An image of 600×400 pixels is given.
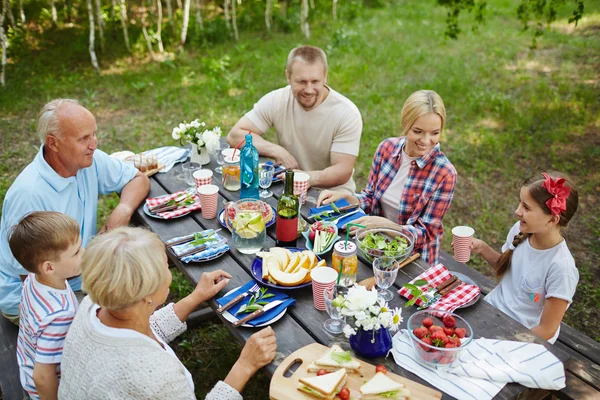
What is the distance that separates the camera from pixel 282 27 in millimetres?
9836

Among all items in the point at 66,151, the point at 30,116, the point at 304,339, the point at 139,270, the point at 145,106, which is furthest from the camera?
the point at 145,106

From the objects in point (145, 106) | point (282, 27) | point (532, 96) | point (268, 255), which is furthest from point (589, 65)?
point (268, 255)

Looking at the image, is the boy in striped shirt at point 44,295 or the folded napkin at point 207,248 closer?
the boy in striped shirt at point 44,295

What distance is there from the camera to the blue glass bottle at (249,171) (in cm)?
331

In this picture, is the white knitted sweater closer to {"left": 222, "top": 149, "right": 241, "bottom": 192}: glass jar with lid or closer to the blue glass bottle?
the blue glass bottle

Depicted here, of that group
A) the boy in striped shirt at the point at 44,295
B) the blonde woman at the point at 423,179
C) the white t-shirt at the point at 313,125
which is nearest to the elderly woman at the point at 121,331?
the boy in striped shirt at the point at 44,295

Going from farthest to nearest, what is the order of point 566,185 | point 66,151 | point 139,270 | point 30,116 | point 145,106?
point 145,106 < point 30,116 < point 66,151 < point 566,185 < point 139,270

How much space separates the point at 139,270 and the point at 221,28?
8081 millimetres

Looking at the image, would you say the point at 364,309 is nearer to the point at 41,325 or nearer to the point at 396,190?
the point at 41,325

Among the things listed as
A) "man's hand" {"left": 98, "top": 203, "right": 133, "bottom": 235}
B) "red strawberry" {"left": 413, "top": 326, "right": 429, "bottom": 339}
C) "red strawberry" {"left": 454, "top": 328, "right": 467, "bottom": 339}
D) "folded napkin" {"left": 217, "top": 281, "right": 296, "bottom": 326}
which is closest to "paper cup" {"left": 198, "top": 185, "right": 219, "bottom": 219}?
"man's hand" {"left": 98, "top": 203, "right": 133, "bottom": 235}

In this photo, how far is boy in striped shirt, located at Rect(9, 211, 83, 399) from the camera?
227 centimetres

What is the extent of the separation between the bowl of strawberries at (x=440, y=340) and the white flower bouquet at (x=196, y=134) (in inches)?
79.6

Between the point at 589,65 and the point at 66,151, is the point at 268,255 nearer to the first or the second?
the point at 66,151

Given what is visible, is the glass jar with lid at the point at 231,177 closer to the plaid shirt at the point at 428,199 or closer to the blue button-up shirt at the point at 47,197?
the blue button-up shirt at the point at 47,197
